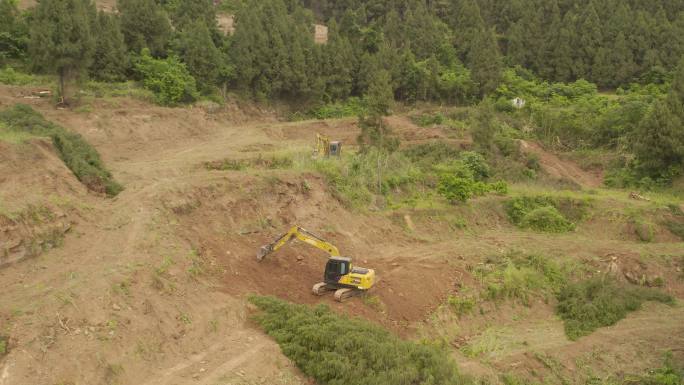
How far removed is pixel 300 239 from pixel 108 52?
62.0ft

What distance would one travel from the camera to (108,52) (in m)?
30.0

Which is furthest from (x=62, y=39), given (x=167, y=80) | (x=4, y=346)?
(x=4, y=346)

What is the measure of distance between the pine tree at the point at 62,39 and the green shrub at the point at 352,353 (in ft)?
56.3

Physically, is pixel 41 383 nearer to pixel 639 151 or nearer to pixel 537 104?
pixel 639 151

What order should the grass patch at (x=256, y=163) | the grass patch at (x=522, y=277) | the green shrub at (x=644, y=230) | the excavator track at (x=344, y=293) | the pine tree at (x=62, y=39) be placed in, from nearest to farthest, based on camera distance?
the excavator track at (x=344, y=293), the grass patch at (x=522, y=277), the grass patch at (x=256, y=163), the green shrub at (x=644, y=230), the pine tree at (x=62, y=39)

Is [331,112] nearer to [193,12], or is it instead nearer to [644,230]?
[193,12]

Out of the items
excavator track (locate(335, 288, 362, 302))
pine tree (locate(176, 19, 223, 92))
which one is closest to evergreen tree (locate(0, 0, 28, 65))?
pine tree (locate(176, 19, 223, 92))

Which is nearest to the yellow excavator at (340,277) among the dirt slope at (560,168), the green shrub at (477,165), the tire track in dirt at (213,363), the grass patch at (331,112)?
the tire track in dirt at (213,363)

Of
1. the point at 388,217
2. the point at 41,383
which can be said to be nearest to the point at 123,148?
the point at 388,217

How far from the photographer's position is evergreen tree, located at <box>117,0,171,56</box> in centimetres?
3325

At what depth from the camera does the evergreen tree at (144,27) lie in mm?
33250

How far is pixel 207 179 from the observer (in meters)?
19.0

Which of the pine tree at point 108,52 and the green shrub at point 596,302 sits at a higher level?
the pine tree at point 108,52

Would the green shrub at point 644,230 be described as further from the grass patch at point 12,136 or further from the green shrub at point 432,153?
the grass patch at point 12,136
